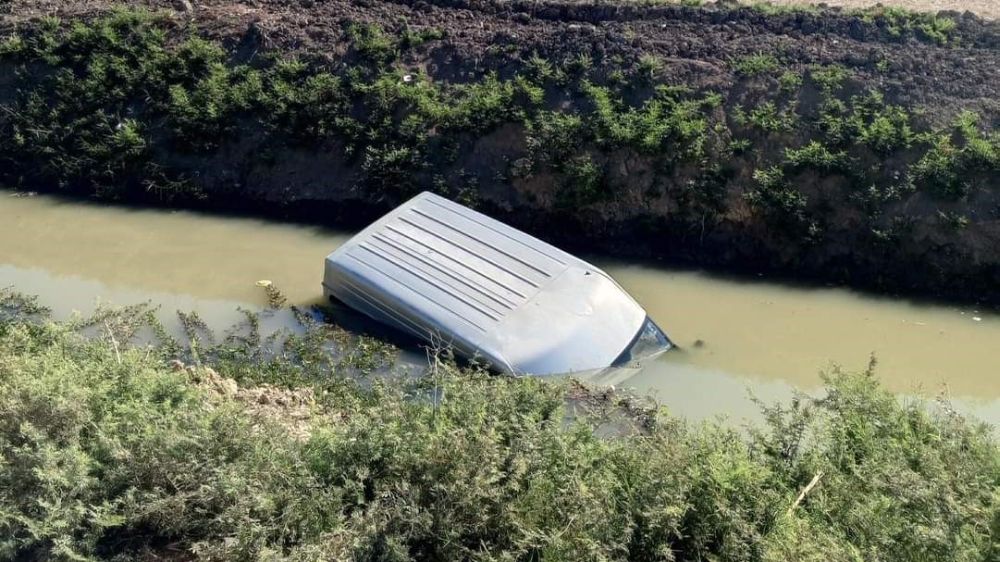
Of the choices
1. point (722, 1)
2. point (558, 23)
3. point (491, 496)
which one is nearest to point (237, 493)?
point (491, 496)

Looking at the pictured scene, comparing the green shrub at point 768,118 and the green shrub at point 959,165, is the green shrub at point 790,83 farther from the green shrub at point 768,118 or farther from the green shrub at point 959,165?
the green shrub at point 959,165

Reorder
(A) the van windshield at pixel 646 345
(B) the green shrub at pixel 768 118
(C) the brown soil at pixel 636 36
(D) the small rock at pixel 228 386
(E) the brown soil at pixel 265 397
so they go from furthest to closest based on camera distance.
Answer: (C) the brown soil at pixel 636 36 < (B) the green shrub at pixel 768 118 < (A) the van windshield at pixel 646 345 < (D) the small rock at pixel 228 386 < (E) the brown soil at pixel 265 397

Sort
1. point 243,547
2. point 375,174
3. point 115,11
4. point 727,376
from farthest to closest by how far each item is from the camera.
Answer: point 115,11 < point 375,174 < point 727,376 < point 243,547

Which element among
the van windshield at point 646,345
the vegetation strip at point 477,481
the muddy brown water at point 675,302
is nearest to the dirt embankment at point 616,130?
the muddy brown water at point 675,302

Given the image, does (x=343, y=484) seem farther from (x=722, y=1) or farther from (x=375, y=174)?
(x=722, y=1)

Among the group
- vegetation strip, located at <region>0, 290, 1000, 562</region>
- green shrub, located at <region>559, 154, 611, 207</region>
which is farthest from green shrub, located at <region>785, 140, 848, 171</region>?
vegetation strip, located at <region>0, 290, 1000, 562</region>

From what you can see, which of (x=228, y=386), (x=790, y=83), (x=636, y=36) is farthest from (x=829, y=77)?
(x=228, y=386)

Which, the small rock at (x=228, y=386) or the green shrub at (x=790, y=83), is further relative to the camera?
the green shrub at (x=790, y=83)
